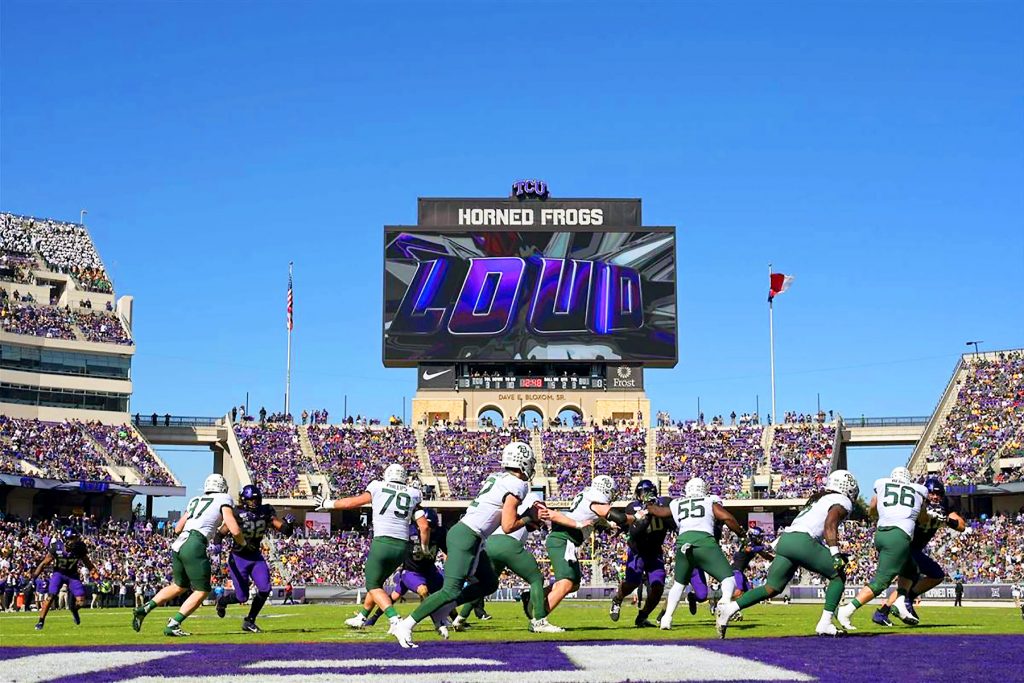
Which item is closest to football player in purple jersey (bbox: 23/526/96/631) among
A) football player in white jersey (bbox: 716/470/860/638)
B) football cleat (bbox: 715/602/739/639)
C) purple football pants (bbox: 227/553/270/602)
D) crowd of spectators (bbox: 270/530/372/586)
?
purple football pants (bbox: 227/553/270/602)

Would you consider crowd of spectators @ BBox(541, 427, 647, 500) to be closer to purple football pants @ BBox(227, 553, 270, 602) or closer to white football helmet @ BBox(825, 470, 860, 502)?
purple football pants @ BBox(227, 553, 270, 602)

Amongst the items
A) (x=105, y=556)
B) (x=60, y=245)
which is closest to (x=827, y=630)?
(x=105, y=556)

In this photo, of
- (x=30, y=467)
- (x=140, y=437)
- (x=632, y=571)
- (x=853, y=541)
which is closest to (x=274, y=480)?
(x=140, y=437)

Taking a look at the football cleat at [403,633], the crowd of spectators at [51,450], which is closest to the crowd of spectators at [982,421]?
the crowd of spectators at [51,450]

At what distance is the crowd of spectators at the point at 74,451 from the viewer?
62156 millimetres

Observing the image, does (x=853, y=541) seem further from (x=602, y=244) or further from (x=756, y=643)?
(x=756, y=643)

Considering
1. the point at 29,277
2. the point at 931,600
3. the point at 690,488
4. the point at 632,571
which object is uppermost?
the point at 29,277

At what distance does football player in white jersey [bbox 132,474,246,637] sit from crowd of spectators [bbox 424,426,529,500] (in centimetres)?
5324

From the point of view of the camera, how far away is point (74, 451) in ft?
216

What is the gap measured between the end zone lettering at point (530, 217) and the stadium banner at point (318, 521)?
19.6 m

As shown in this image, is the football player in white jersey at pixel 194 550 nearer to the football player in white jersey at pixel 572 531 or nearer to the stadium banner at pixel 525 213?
the football player in white jersey at pixel 572 531

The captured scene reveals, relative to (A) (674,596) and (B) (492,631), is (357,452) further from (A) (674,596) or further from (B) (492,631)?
(A) (674,596)

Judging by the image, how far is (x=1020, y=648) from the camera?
13109 millimetres

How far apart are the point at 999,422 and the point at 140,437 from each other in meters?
47.8
